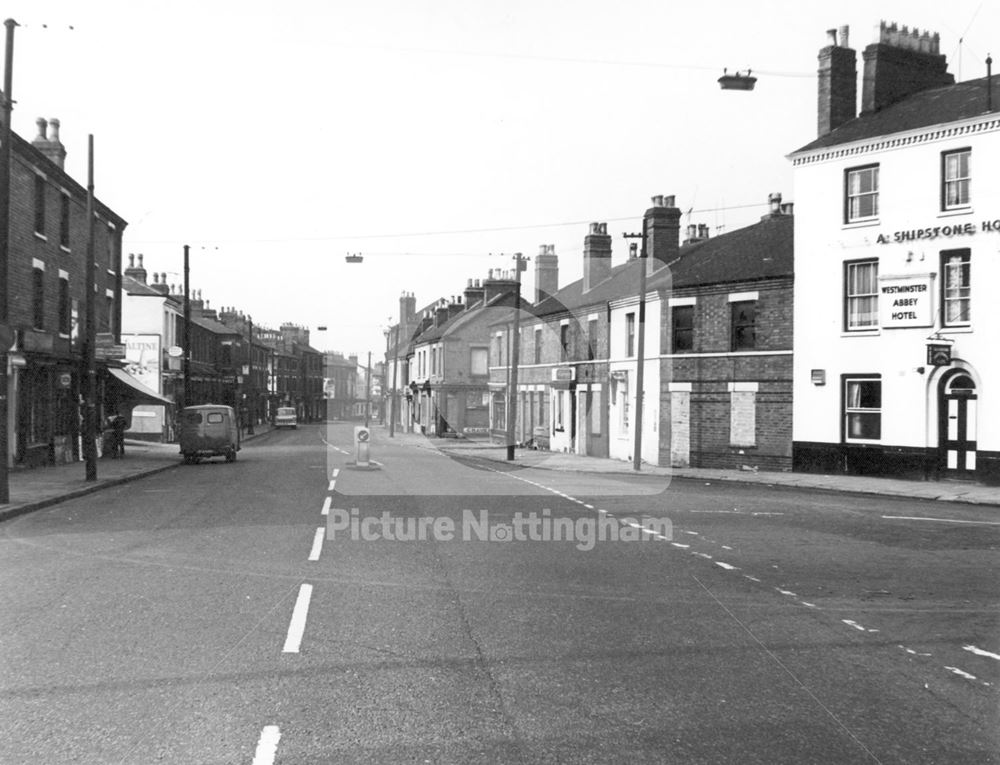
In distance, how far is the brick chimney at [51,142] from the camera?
31672 mm

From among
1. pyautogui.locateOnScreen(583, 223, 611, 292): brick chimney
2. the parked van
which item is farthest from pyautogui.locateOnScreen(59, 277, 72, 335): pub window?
pyautogui.locateOnScreen(583, 223, 611, 292): brick chimney

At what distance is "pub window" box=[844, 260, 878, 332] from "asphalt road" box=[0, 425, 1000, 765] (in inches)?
510

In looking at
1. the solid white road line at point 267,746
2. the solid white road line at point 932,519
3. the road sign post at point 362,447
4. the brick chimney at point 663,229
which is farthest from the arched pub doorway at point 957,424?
the solid white road line at point 267,746

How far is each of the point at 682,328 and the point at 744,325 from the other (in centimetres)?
254

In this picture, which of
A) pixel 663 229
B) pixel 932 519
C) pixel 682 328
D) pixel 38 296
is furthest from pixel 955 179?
pixel 38 296

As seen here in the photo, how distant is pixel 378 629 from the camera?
7.76 meters

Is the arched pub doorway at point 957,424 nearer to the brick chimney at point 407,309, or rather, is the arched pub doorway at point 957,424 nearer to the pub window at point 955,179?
the pub window at point 955,179

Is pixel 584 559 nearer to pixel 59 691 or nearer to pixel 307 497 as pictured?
pixel 59 691

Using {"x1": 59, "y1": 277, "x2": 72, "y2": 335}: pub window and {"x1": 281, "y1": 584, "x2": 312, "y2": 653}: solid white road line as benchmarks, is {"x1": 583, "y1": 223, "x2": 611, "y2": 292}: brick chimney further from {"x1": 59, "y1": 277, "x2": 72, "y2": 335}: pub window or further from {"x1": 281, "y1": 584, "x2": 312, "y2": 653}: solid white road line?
{"x1": 281, "y1": 584, "x2": 312, "y2": 653}: solid white road line

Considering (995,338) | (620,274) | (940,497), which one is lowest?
(940,497)

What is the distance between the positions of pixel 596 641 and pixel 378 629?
1.80 meters

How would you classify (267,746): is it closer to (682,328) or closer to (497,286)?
(682,328)

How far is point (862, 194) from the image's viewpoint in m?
27.0

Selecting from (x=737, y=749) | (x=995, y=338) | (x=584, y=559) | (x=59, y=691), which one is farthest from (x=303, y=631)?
(x=995, y=338)
